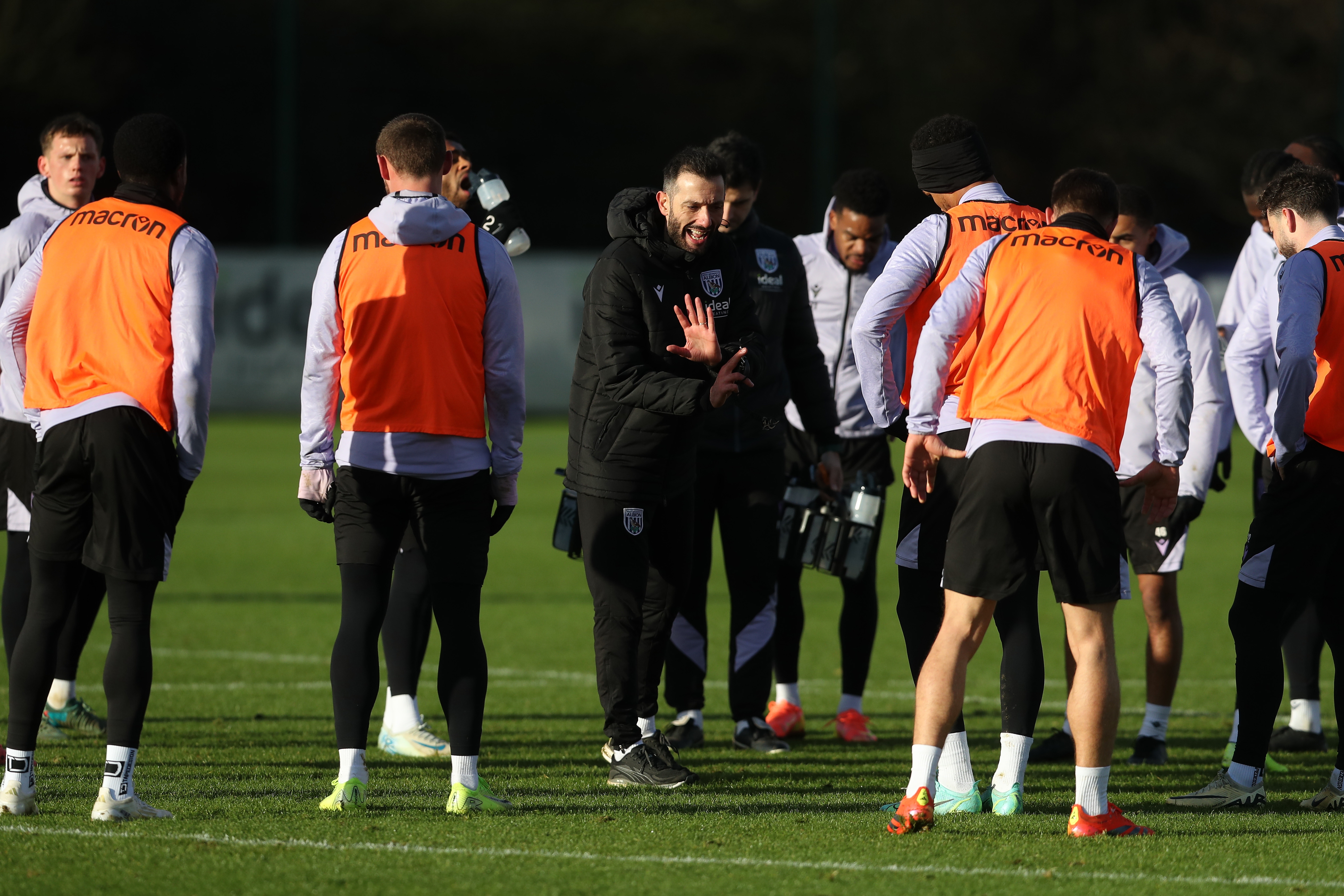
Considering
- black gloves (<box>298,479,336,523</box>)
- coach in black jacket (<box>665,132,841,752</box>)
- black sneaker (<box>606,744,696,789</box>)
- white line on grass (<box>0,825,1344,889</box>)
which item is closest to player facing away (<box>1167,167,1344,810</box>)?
white line on grass (<box>0,825,1344,889</box>)

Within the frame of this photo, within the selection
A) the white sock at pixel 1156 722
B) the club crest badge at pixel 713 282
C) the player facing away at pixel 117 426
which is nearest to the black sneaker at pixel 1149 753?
the white sock at pixel 1156 722

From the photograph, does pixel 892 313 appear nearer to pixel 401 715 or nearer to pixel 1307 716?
pixel 401 715

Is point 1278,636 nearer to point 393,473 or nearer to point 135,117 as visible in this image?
point 393,473

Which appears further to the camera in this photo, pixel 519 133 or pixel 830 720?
pixel 519 133

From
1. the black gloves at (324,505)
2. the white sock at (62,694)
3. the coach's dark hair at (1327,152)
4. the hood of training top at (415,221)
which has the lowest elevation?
the white sock at (62,694)

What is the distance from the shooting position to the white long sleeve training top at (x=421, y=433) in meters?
5.41

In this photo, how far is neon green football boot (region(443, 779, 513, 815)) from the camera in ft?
18.0

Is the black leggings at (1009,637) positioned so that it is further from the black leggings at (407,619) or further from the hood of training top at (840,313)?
the black leggings at (407,619)

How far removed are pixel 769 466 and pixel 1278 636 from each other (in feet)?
7.02

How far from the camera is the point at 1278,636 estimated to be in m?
5.96

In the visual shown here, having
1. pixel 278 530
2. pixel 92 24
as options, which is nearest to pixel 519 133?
pixel 92 24

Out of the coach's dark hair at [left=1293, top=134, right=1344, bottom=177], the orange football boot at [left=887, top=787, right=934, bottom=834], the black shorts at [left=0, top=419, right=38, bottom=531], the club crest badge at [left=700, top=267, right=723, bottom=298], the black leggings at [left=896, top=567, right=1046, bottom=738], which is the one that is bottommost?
the orange football boot at [left=887, top=787, right=934, bottom=834]

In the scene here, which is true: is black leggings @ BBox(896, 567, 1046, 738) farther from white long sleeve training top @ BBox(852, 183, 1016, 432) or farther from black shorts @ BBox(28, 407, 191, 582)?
black shorts @ BBox(28, 407, 191, 582)

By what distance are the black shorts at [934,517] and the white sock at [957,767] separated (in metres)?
0.56
